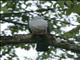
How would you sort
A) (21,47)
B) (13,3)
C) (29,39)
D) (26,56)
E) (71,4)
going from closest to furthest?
(29,39) < (71,4) < (13,3) < (21,47) < (26,56)

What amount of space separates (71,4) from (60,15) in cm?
252

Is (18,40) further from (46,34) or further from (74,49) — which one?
(74,49)

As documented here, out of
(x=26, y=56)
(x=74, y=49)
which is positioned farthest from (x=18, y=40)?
(x=26, y=56)

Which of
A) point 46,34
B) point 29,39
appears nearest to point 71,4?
point 46,34

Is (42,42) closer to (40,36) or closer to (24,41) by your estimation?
(40,36)

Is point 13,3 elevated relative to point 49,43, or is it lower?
elevated

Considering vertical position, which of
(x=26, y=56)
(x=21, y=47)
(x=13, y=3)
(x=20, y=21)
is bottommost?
(x=26, y=56)

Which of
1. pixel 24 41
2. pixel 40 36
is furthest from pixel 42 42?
pixel 24 41

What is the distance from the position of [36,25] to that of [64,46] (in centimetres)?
43

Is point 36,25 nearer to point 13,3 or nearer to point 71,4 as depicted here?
point 71,4

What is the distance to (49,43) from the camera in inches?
106

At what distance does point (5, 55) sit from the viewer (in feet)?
17.6

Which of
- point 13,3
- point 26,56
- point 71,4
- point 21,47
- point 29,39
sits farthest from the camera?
point 26,56

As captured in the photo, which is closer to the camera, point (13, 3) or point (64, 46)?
point (64, 46)
